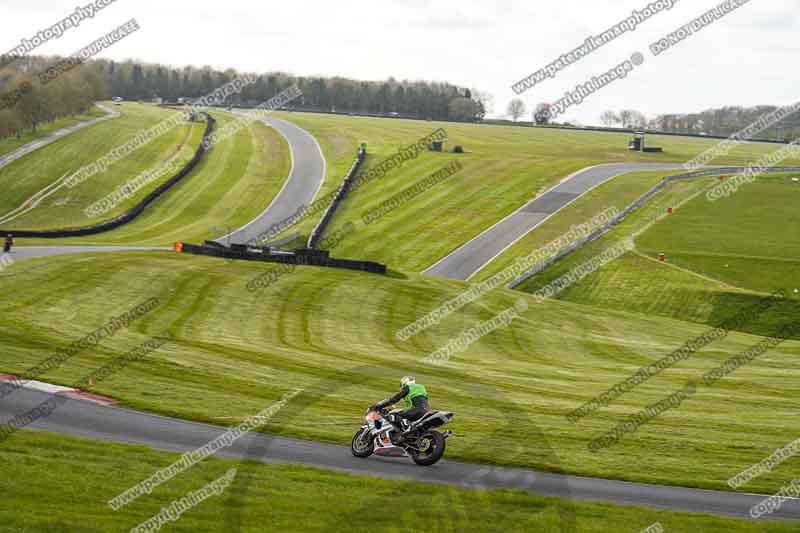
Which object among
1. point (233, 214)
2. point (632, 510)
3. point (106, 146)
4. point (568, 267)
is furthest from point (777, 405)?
point (106, 146)

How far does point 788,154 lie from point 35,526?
134 metres

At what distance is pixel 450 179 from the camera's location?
309ft

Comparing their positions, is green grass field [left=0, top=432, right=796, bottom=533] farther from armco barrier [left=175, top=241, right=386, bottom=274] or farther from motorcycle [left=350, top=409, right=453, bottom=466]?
armco barrier [left=175, top=241, right=386, bottom=274]

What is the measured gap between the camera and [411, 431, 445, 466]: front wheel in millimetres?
18328

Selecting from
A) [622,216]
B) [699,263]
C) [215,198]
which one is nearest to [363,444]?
[699,263]

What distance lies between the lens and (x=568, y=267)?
6141 centimetres

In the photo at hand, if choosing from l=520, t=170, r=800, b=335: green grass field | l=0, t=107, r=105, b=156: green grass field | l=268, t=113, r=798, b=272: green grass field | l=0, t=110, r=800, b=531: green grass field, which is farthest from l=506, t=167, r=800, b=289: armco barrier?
l=0, t=107, r=105, b=156: green grass field

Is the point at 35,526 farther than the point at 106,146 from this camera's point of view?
No

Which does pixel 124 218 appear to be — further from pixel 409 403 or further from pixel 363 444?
pixel 409 403

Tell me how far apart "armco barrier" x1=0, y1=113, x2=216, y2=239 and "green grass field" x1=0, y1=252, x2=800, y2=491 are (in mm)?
15436

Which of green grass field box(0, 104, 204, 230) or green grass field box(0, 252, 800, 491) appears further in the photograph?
green grass field box(0, 104, 204, 230)

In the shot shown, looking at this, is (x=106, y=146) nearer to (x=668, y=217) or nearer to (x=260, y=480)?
(x=668, y=217)

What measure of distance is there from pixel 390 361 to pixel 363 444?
1357 cm

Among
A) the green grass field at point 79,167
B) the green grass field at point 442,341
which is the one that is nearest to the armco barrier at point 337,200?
the green grass field at point 442,341
